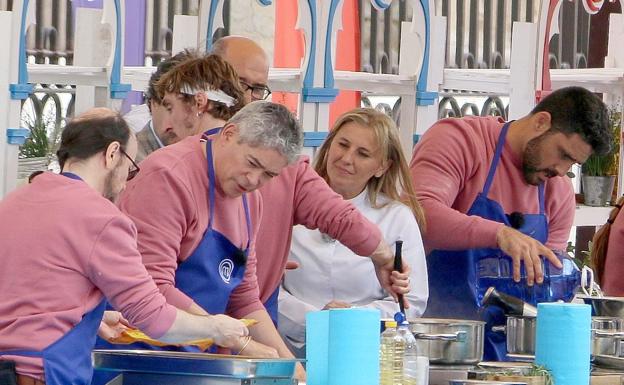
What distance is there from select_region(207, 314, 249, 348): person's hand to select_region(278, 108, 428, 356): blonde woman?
961 millimetres

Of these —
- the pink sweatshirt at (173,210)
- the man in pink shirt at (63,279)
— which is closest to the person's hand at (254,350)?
the pink sweatshirt at (173,210)

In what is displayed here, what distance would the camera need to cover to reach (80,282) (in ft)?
9.83

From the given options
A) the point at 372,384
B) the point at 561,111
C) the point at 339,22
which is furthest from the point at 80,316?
the point at 339,22

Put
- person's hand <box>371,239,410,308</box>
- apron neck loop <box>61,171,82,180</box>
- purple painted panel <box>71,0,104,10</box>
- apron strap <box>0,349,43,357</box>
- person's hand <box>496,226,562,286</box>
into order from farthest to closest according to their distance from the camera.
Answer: purple painted panel <box>71,0,104,10</box>
person's hand <box>496,226,562,286</box>
person's hand <box>371,239,410,308</box>
apron neck loop <box>61,171,82,180</box>
apron strap <box>0,349,43,357</box>

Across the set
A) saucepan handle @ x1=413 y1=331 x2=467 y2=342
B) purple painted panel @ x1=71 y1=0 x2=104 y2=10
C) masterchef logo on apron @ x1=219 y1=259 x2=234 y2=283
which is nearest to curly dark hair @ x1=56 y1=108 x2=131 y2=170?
masterchef logo on apron @ x1=219 y1=259 x2=234 y2=283

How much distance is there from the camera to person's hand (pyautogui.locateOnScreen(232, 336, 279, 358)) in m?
3.31

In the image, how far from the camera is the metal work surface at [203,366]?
298 cm

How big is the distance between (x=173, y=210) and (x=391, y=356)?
70 centimetres

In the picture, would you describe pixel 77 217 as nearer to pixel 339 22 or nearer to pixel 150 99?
pixel 150 99

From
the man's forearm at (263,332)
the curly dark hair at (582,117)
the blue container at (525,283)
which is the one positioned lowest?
the man's forearm at (263,332)

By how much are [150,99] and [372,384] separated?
1.49 metres

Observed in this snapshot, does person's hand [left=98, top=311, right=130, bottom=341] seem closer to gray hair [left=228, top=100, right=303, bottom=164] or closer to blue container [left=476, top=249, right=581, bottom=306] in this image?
gray hair [left=228, top=100, right=303, bottom=164]

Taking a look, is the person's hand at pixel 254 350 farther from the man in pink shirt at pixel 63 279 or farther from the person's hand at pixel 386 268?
the person's hand at pixel 386 268

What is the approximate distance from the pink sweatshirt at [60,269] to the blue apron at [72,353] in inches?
0.5
